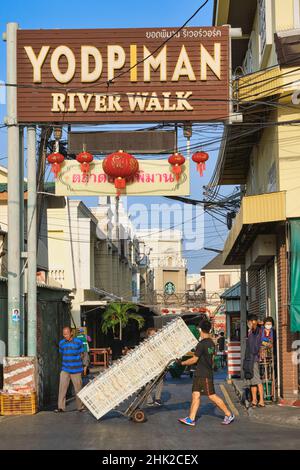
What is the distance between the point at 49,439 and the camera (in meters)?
11.8

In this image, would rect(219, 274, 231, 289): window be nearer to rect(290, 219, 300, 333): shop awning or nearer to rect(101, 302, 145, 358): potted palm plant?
rect(101, 302, 145, 358): potted palm plant

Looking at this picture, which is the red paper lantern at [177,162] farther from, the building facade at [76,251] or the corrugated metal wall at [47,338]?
the building facade at [76,251]

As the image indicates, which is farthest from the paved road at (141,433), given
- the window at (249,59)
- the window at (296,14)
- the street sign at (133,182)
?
the window at (249,59)

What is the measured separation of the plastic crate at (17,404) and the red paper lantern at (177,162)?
5957mm

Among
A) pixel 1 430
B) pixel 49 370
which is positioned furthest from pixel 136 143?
pixel 1 430

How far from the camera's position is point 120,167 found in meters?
17.3

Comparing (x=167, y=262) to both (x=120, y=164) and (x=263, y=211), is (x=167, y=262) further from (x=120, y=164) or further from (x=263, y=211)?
(x=263, y=211)

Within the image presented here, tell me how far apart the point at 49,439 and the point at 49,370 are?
7001mm

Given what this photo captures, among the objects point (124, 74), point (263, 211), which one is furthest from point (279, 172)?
point (124, 74)

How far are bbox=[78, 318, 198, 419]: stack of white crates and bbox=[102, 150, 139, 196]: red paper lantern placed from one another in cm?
437

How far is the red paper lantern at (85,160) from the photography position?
17484 mm

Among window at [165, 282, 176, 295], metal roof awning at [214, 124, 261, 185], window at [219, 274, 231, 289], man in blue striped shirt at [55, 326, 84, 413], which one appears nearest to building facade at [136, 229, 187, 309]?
window at [165, 282, 176, 295]

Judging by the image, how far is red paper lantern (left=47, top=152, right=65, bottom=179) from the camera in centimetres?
1756

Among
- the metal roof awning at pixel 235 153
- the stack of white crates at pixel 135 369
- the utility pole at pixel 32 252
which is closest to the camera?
the stack of white crates at pixel 135 369
